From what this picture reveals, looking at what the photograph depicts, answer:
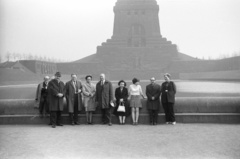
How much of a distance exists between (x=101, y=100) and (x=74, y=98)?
33.8 inches

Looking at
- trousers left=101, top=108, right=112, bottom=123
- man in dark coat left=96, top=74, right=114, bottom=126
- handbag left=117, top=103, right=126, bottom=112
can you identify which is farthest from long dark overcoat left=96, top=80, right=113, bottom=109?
handbag left=117, top=103, right=126, bottom=112

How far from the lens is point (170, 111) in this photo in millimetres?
7422

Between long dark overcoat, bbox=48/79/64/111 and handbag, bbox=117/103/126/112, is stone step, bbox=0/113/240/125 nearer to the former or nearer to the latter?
handbag, bbox=117/103/126/112

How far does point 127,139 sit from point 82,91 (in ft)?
9.26

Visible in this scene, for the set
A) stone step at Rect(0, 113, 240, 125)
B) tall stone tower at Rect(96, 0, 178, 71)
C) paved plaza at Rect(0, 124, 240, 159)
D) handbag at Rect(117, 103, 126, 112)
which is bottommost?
paved plaza at Rect(0, 124, 240, 159)

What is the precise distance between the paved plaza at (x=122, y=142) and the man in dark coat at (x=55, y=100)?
0.40 m

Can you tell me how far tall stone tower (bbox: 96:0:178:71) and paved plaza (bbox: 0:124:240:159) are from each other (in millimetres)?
26641

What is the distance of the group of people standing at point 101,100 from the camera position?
24.4ft

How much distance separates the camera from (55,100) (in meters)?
7.43

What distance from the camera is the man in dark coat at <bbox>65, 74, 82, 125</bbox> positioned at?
7520mm

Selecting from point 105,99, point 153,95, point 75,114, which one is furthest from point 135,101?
point 75,114

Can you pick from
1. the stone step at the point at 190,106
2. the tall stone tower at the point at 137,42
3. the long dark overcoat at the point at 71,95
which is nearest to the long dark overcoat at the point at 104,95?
the stone step at the point at 190,106

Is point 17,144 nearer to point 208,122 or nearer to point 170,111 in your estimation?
point 170,111

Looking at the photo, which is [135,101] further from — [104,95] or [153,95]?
[104,95]
